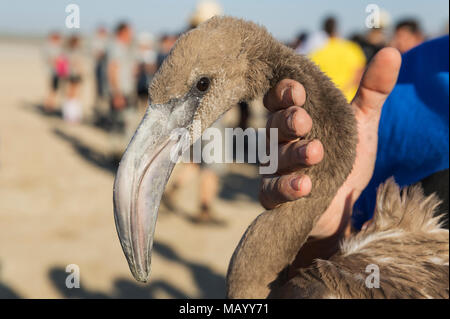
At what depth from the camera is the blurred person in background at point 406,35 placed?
6.38m

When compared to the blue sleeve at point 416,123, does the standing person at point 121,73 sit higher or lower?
higher

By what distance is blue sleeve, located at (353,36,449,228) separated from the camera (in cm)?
238

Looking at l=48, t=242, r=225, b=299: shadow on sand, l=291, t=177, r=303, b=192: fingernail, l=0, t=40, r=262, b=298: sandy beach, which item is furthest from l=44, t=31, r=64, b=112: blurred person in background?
l=291, t=177, r=303, b=192: fingernail

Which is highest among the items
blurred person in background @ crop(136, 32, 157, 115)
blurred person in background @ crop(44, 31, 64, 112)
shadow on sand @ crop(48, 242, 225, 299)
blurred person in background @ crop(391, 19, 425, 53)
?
blurred person in background @ crop(44, 31, 64, 112)

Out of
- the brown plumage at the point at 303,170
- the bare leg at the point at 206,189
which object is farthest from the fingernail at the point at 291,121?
the bare leg at the point at 206,189

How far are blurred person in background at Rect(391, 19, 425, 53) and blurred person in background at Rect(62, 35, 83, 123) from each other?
9.14 metres

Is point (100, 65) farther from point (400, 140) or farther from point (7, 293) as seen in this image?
point (400, 140)

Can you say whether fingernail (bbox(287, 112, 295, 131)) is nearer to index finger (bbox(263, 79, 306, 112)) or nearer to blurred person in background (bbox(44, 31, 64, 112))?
index finger (bbox(263, 79, 306, 112))

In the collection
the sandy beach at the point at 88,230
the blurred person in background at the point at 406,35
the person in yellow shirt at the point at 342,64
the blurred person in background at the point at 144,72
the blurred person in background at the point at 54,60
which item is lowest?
the sandy beach at the point at 88,230

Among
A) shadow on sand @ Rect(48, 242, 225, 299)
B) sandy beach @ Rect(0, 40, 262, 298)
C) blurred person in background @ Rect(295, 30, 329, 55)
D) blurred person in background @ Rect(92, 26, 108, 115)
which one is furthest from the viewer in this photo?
blurred person in background @ Rect(92, 26, 108, 115)

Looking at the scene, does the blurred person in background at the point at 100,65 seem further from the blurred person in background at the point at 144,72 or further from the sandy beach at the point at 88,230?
the sandy beach at the point at 88,230

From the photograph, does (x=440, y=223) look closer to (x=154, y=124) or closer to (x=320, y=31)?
(x=154, y=124)

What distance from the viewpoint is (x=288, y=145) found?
2098 millimetres
